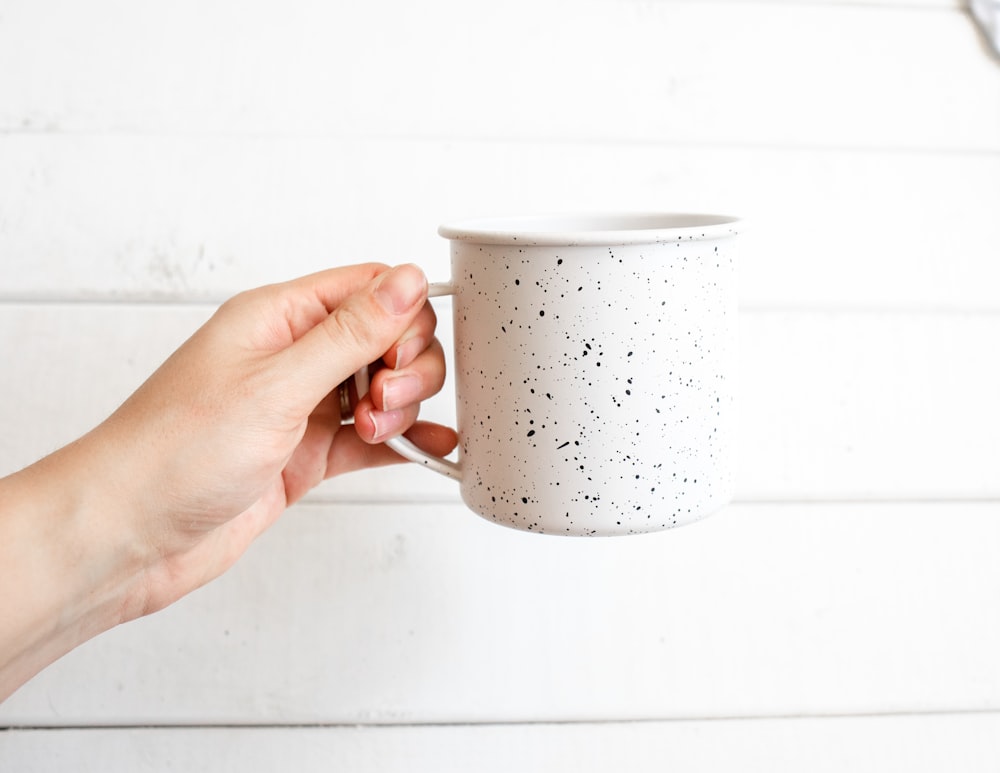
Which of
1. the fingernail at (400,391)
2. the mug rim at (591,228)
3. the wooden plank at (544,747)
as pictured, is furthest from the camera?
the wooden plank at (544,747)

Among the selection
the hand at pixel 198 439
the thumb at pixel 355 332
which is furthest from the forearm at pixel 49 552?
the thumb at pixel 355 332

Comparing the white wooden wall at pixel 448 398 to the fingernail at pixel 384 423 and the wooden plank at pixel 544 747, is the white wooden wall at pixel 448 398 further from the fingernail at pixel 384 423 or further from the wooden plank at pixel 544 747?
the fingernail at pixel 384 423

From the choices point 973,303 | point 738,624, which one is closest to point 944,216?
point 973,303

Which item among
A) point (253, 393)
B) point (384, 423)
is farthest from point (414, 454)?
point (253, 393)

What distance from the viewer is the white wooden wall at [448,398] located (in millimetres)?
874

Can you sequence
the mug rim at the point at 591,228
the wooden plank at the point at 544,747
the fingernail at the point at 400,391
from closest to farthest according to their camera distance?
1. the mug rim at the point at 591,228
2. the fingernail at the point at 400,391
3. the wooden plank at the point at 544,747

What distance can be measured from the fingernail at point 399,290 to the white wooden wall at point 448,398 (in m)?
0.23

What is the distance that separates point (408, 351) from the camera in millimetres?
698

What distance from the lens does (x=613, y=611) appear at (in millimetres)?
892

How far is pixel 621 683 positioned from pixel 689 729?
3.0 inches

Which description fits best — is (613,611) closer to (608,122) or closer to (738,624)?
(738,624)

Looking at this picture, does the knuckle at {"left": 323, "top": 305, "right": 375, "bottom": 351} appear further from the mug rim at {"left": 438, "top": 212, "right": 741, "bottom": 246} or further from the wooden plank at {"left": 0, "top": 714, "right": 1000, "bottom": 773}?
the wooden plank at {"left": 0, "top": 714, "right": 1000, "bottom": 773}

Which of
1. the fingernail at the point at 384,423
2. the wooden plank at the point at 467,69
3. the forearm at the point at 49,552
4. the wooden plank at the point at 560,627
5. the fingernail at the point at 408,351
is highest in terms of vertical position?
the wooden plank at the point at 467,69

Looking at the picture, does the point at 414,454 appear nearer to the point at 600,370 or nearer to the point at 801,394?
the point at 600,370
